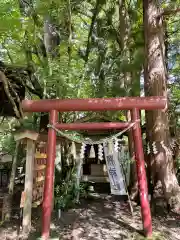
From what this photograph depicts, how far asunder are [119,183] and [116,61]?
181 inches

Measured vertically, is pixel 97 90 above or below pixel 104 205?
above

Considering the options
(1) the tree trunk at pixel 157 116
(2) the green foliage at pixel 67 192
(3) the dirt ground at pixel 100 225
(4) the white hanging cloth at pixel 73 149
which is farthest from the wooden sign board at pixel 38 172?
(1) the tree trunk at pixel 157 116

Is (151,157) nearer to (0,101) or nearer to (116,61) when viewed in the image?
(116,61)

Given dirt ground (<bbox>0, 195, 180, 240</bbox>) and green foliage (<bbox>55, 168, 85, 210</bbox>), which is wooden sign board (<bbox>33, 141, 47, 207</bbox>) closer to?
dirt ground (<bbox>0, 195, 180, 240</bbox>)

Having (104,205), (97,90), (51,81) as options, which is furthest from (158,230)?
(97,90)

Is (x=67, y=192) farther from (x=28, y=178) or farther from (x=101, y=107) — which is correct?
(x=101, y=107)

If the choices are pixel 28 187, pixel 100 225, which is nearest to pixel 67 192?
pixel 100 225

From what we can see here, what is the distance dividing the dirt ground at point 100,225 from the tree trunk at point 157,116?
802 mm

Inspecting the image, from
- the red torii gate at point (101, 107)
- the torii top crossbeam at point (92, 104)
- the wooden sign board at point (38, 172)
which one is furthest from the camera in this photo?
the wooden sign board at point (38, 172)

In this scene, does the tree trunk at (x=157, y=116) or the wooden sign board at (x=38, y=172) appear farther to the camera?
the tree trunk at (x=157, y=116)

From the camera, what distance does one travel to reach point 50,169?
194 inches

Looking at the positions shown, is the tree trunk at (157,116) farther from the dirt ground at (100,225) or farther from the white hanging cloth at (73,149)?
the white hanging cloth at (73,149)

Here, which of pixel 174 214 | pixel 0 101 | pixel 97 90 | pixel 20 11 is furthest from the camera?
pixel 97 90

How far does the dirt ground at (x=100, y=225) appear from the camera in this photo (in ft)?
16.4
